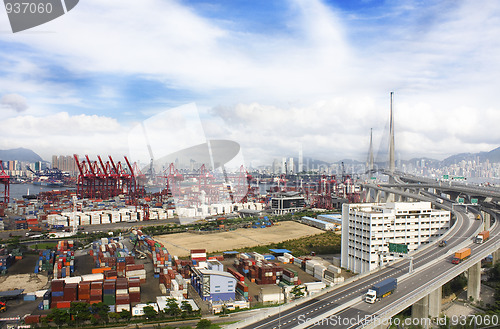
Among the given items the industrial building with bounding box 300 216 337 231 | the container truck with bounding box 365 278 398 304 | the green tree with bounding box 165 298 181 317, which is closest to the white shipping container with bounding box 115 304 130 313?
the green tree with bounding box 165 298 181 317

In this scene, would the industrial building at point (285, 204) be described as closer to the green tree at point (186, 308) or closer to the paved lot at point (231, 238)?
the paved lot at point (231, 238)

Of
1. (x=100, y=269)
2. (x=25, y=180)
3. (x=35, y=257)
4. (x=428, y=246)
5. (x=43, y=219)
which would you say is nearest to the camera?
(x=428, y=246)

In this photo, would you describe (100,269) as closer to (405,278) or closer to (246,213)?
(405,278)

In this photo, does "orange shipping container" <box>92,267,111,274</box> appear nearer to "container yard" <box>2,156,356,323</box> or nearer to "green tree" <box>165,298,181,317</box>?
"container yard" <box>2,156,356,323</box>

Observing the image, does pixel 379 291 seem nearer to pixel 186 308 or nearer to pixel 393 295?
pixel 393 295

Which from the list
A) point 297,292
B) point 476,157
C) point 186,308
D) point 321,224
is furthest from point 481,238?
point 476,157

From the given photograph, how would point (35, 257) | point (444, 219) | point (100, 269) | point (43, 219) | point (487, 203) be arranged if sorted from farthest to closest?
point (43, 219) < point (487, 203) < point (35, 257) < point (444, 219) < point (100, 269)

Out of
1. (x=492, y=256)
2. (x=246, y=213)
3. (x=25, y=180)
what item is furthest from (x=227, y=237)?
(x=25, y=180)
